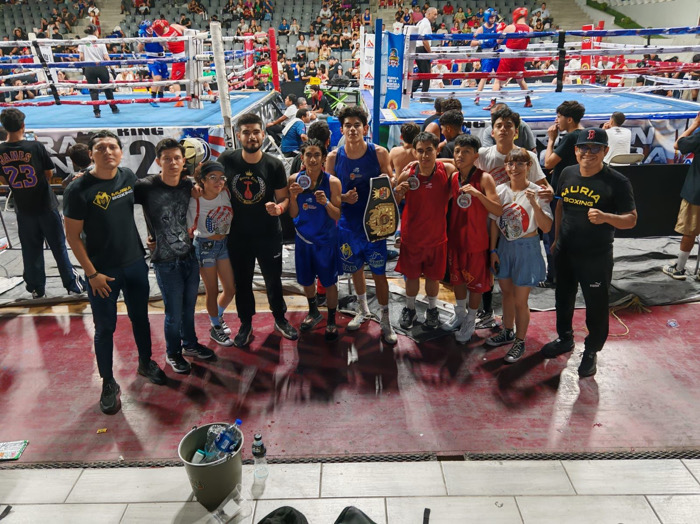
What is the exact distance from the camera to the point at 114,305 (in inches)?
129

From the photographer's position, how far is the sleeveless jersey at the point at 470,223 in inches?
143

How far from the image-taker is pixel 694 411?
3182 millimetres

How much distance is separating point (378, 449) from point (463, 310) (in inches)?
62.5

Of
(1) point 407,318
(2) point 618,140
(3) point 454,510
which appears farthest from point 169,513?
(2) point 618,140

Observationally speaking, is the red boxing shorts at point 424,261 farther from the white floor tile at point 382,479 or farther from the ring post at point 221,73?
the ring post at point 221,73

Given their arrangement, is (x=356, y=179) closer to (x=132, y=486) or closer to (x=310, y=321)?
(x=310, y=321)

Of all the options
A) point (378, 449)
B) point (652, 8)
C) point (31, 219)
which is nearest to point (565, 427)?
point (378, 449)

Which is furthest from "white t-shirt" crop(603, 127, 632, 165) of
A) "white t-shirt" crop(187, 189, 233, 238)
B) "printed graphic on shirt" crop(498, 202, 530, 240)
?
"white t-shirt" crop(187, 189, 233, 238)

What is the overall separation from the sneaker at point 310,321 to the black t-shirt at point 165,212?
1266mm

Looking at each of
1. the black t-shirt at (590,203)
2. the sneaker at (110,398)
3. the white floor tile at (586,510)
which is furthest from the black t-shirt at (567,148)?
the sneaker at (110,398)

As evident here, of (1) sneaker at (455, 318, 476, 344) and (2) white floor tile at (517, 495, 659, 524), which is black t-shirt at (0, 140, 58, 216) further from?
(2) white floor tile at (517, 495, 659, 524)

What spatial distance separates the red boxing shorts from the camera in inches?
153

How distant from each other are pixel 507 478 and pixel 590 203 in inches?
72.7

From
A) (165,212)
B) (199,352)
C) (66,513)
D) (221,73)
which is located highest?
(221,73)
